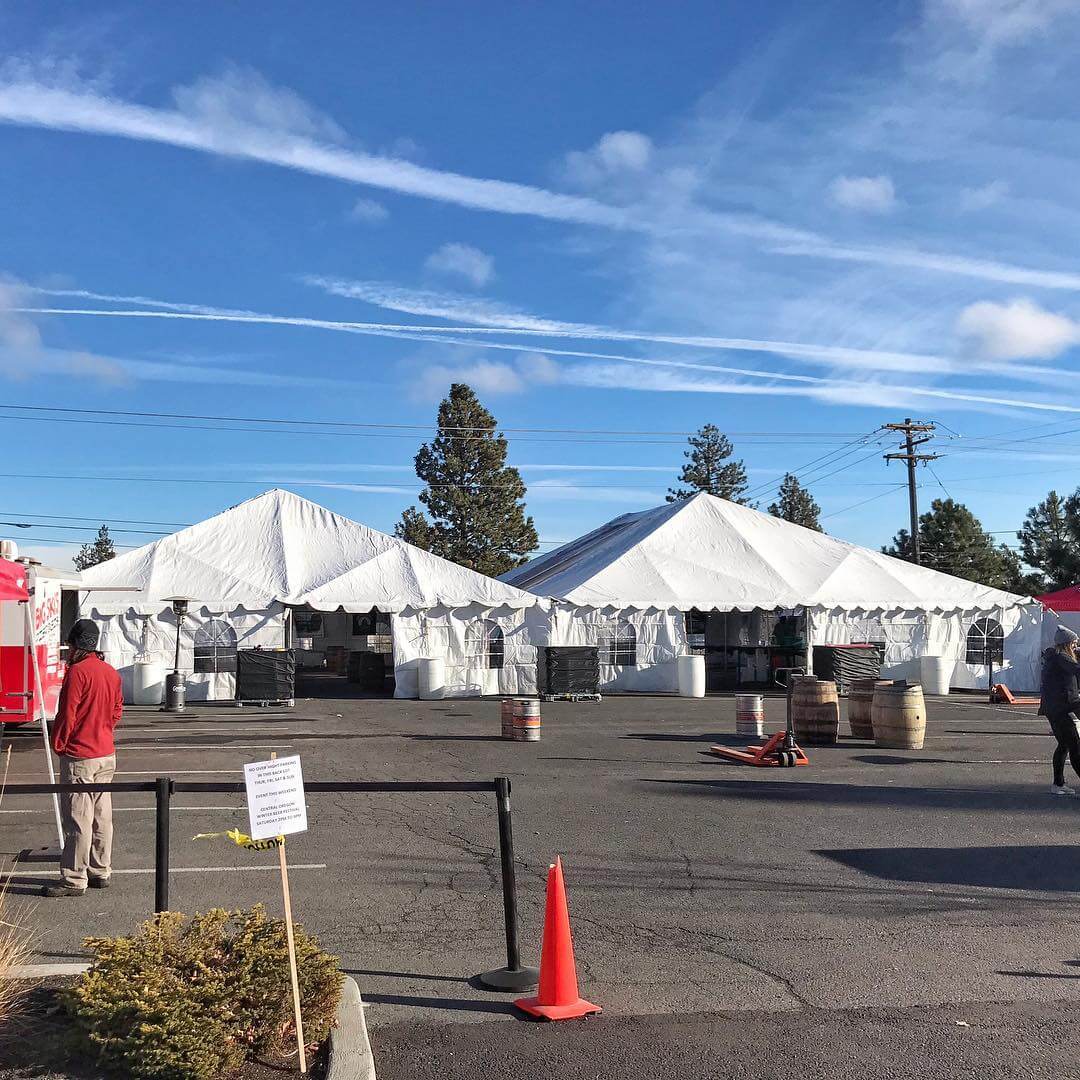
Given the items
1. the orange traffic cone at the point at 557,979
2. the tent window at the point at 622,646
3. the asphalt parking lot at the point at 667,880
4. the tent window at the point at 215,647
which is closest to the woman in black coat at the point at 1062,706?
the asphalt parking lot at the point at 667,880

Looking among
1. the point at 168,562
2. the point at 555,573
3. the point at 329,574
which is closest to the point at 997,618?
the point at 555,573

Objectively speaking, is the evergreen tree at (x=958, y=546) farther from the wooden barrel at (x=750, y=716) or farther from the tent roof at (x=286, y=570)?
the wooden barrel at (x=750, y=716)

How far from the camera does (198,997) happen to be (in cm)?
473

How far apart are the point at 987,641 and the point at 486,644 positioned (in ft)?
47.9

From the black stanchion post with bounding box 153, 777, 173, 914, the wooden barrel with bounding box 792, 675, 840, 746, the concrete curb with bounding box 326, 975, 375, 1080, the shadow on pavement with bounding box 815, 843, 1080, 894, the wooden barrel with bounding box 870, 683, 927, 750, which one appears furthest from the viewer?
the wooden barrel with bounding box 792, 675, 840, 746

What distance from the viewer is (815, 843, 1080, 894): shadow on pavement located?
8398 millimetres

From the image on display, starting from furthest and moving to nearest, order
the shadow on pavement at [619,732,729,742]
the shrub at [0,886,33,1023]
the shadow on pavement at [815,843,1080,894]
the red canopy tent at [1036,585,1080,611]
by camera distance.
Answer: the red canopy tent at [1036,585,1080,611], the shadow on pavement at [619,732,729,742], the shadow on pavement at [815,843,1080,894], the shrub at [0,886,33,1023]

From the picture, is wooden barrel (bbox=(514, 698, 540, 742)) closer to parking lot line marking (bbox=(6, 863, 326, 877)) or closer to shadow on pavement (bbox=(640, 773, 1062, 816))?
shadow on pavement (bbox=(640, 773, 1062, 816))

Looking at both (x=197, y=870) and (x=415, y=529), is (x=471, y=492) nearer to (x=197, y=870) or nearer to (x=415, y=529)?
(x=415, y=529)

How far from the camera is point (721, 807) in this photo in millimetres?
11547

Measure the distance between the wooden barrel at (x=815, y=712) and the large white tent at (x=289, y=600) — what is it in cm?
1183

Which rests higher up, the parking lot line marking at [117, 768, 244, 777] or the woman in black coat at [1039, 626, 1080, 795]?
the woman in black coat at [1039, 626, 1080, 795]

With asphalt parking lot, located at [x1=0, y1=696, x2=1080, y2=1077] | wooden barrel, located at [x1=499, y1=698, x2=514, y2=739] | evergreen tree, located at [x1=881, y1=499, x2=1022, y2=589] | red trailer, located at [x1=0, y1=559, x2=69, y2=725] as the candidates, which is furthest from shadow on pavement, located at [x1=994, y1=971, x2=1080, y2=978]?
evergreen tree, located at [x1=881, y1=499, x2=1022, y2=589]

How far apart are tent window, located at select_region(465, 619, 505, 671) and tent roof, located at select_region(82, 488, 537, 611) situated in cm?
75
